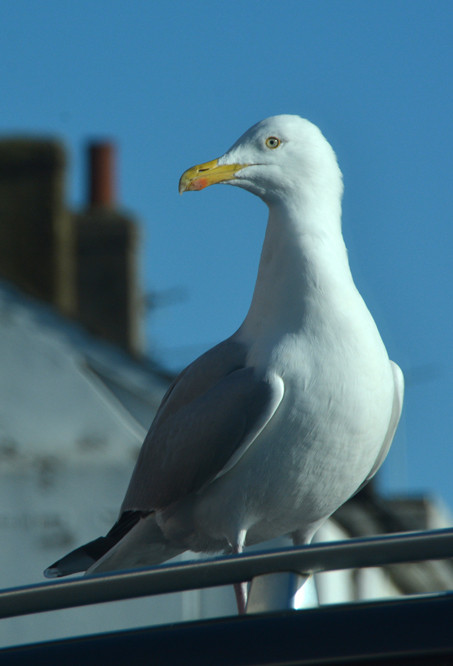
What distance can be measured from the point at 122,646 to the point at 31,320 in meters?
9.00

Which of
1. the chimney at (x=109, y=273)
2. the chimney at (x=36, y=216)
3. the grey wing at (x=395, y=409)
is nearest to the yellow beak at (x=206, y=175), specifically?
the grey wing at (x=395, y=409)

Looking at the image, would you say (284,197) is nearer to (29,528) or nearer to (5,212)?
(29,528)

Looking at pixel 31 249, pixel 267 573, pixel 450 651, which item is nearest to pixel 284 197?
pixel 267 573

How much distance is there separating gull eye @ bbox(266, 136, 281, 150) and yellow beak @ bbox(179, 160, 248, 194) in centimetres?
9

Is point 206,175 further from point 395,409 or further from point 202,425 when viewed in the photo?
point 395,409

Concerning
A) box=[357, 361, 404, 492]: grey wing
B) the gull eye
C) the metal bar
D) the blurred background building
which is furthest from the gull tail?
the blurred background building

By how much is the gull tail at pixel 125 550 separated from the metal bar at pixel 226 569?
1647 mm

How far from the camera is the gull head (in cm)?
350

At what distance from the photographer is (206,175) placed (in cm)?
349

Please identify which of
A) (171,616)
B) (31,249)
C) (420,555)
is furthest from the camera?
(31,249)

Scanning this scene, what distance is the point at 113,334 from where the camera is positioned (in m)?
17.4

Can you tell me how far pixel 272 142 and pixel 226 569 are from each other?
1.87 meters

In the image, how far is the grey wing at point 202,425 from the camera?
3197 millimetres

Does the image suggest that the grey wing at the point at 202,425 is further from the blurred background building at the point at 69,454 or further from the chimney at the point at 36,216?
the chimney at the point at 36,216
